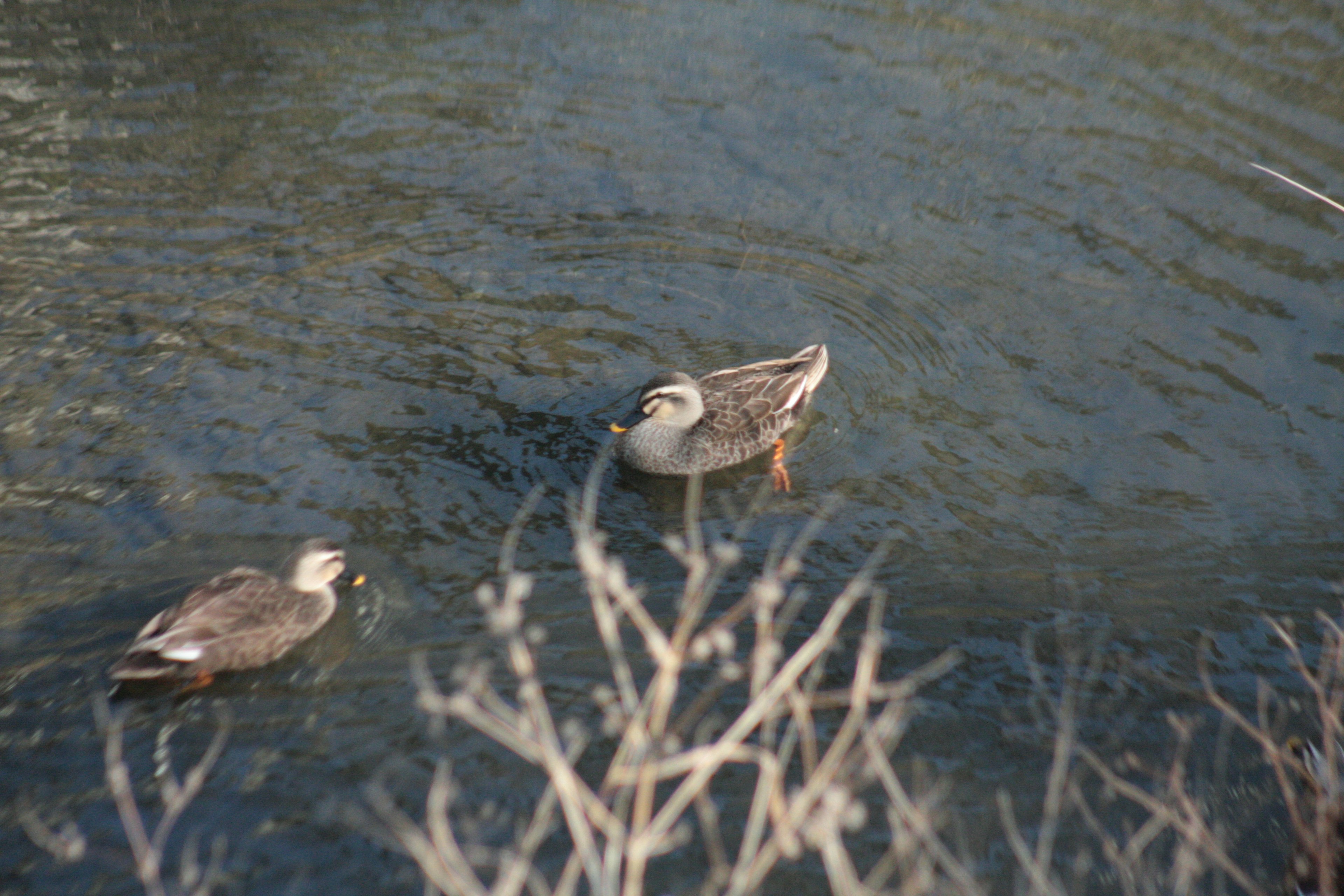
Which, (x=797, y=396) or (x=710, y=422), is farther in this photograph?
(x=797, y=396)

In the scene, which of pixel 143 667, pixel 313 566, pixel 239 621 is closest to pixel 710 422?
pixel 313 566

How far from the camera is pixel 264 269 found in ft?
28.9

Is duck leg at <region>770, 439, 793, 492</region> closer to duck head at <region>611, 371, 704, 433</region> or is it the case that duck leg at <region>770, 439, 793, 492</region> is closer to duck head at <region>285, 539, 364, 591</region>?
duck head at <region>611, 371, 704, 433</region>

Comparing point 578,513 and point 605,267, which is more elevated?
point 605,267

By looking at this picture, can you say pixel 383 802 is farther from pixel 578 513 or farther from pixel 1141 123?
pixel 1141 123

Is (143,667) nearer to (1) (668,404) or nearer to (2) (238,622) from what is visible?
(2) (238,622)

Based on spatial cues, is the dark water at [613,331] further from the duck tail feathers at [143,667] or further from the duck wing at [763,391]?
the duck wing at [763,391]

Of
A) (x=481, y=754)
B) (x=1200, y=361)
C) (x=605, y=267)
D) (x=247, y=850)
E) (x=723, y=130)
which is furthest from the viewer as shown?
(x=723, y=130)

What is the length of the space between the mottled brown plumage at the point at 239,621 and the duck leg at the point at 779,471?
3.05m

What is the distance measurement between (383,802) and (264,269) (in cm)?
536

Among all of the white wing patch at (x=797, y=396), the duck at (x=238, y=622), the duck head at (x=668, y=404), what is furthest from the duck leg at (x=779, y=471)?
the duck at (x=238, y=622)

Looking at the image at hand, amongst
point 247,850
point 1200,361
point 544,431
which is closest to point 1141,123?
point 1200,361

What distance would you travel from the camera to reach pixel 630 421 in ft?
24.4

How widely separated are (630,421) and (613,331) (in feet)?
4.47
